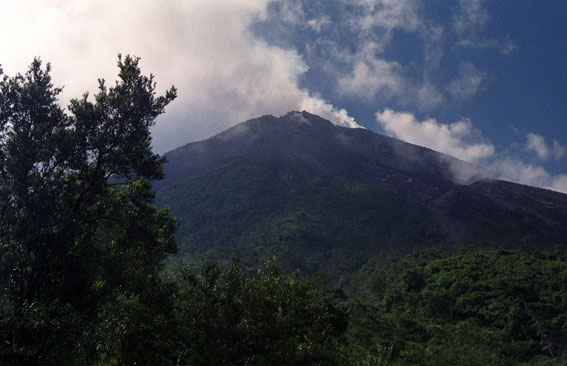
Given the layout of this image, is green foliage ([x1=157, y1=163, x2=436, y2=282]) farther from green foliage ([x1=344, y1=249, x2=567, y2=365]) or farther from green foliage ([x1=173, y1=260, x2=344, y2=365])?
green foliage ([x1=173, y1=260, x2=344, y2=365])

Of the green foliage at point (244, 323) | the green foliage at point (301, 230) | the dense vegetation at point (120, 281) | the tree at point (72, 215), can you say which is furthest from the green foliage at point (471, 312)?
the green foliage at point (301, 230)

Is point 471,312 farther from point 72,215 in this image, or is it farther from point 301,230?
point 301,230

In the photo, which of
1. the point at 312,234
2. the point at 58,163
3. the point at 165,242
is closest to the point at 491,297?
the point at 165,242

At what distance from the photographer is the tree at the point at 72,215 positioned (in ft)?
43.1

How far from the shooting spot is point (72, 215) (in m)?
16.7

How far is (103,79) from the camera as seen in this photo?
1917 cm

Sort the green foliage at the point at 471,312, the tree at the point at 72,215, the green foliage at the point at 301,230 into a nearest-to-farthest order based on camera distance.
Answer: the tree at the point at 72,215 → the green foliage at the point at 471,312 → the green foliage at the point at 301,230

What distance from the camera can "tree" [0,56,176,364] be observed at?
1312 centimetres

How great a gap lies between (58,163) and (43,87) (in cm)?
471

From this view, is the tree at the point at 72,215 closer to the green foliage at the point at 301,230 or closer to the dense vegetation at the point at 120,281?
the dense vegetation at the point at 120,281

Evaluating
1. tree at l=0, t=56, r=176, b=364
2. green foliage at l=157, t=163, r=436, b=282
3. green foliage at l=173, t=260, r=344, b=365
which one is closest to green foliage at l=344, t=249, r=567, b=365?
green foliage at l=173, t=260, r=344, b=365

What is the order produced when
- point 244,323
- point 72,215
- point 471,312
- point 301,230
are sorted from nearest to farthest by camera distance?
point 244,323, point 72,215, point 471,312, point 301,230

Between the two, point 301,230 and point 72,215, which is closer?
point 72,215

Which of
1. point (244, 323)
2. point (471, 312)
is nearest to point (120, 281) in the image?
point (244, 323)
